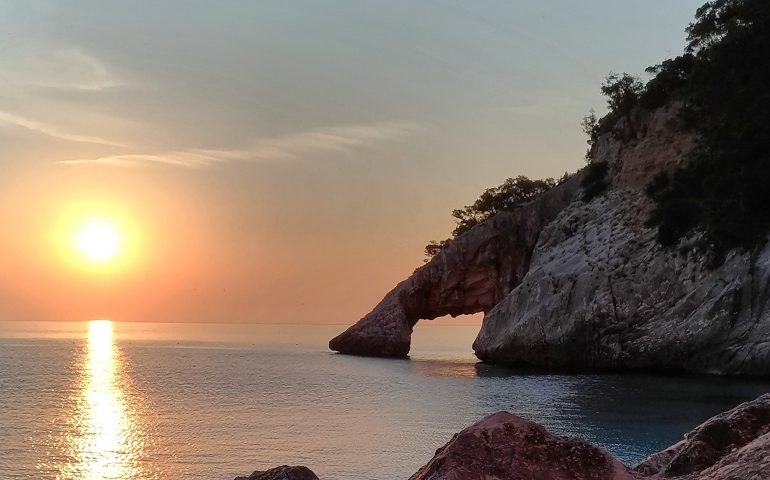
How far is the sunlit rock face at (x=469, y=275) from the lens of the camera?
6762 centimetres

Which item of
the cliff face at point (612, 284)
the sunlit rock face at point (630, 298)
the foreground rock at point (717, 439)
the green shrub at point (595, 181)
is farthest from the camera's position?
the green shrub at point (595, 181)

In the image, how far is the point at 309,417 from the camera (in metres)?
30.4

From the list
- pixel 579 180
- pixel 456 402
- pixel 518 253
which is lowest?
pixel 456 402

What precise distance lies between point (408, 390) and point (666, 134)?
1077 inches

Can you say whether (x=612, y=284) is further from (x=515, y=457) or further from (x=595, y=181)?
(x=515, y=457)

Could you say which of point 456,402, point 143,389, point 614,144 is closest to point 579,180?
point 614,144

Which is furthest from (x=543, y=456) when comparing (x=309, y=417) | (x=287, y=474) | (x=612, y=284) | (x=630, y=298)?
(x=612, y=284)

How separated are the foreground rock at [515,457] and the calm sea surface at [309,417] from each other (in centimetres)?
1273

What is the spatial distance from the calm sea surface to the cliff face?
238 centimetres

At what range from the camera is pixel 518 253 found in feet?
224

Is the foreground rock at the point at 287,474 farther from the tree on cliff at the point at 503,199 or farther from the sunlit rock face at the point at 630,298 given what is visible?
the tree on cliff at the point at 503,199

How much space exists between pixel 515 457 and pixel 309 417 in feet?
85.0

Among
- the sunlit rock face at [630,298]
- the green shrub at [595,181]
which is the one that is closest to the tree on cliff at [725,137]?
the sunlit rock face at [630,298]

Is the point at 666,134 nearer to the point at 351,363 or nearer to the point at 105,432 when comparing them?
the point at 351,363
